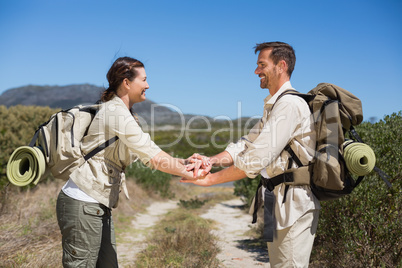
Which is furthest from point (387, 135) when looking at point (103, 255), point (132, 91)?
point (103, 255)

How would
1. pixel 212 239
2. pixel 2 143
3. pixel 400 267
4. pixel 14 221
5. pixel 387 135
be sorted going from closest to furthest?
pixel 400 267 < pixel 387 135 < pixel 14 221 < pixel 212 239 < pixel 2 143

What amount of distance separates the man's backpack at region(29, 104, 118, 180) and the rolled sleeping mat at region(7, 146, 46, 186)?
0.19ft

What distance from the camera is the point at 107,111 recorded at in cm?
252

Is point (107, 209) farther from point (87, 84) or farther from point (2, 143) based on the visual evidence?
point (87, 84)

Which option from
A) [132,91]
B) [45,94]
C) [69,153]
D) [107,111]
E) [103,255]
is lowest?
[103,255]

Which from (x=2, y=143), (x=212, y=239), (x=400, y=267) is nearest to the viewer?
(x=400, y=267)

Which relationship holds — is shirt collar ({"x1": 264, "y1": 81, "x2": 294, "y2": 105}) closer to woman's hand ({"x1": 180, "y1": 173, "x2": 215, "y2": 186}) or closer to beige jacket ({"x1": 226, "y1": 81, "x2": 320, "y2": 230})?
beige jacket ({"x1": 226, "y1": 81, "x2": 320, "y2": 230})

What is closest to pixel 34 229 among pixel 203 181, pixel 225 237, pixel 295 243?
pixel 203 181

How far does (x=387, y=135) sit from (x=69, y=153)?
370 cm

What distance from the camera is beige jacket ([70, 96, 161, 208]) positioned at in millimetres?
2445

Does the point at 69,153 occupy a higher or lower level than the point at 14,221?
higher

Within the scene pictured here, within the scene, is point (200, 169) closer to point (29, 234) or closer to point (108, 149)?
point (108, 149)

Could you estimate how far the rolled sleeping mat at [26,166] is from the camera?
7.91 feet

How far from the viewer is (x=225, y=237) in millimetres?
7145
